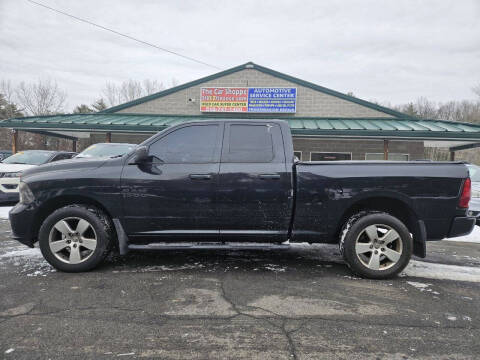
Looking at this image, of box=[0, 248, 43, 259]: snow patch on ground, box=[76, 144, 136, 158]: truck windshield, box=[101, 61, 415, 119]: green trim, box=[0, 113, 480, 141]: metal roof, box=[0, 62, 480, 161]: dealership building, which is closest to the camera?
box=[0, 248, 43, 259]: snow patch on ground

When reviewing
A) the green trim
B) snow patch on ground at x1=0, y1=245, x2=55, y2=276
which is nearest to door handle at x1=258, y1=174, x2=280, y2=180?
snow patch on ground at x1=0, y1=245, x2=55, y2=276

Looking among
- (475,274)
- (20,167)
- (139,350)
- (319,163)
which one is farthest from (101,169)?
(20,167)

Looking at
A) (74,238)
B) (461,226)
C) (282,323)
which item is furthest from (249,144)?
(461,226)

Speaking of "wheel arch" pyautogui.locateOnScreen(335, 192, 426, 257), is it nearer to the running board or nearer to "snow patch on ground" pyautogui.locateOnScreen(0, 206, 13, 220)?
the running board

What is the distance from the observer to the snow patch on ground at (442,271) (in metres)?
3.70

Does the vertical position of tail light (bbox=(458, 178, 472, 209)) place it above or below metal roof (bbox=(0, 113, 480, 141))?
below

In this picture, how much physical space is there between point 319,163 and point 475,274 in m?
2.64

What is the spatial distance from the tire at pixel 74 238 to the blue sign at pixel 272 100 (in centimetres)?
1287

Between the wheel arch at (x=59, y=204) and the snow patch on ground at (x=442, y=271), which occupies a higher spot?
the wheel arch at (x=59, y=204)

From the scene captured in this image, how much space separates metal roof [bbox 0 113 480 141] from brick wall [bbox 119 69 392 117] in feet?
2.39

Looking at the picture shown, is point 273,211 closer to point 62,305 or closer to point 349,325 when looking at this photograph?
point 349,325

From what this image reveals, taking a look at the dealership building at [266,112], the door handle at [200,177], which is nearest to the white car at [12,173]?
the dealership building at [266,112]

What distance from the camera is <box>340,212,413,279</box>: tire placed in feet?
11.3

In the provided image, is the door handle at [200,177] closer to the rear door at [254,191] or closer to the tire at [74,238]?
the rear door at [254,191]
